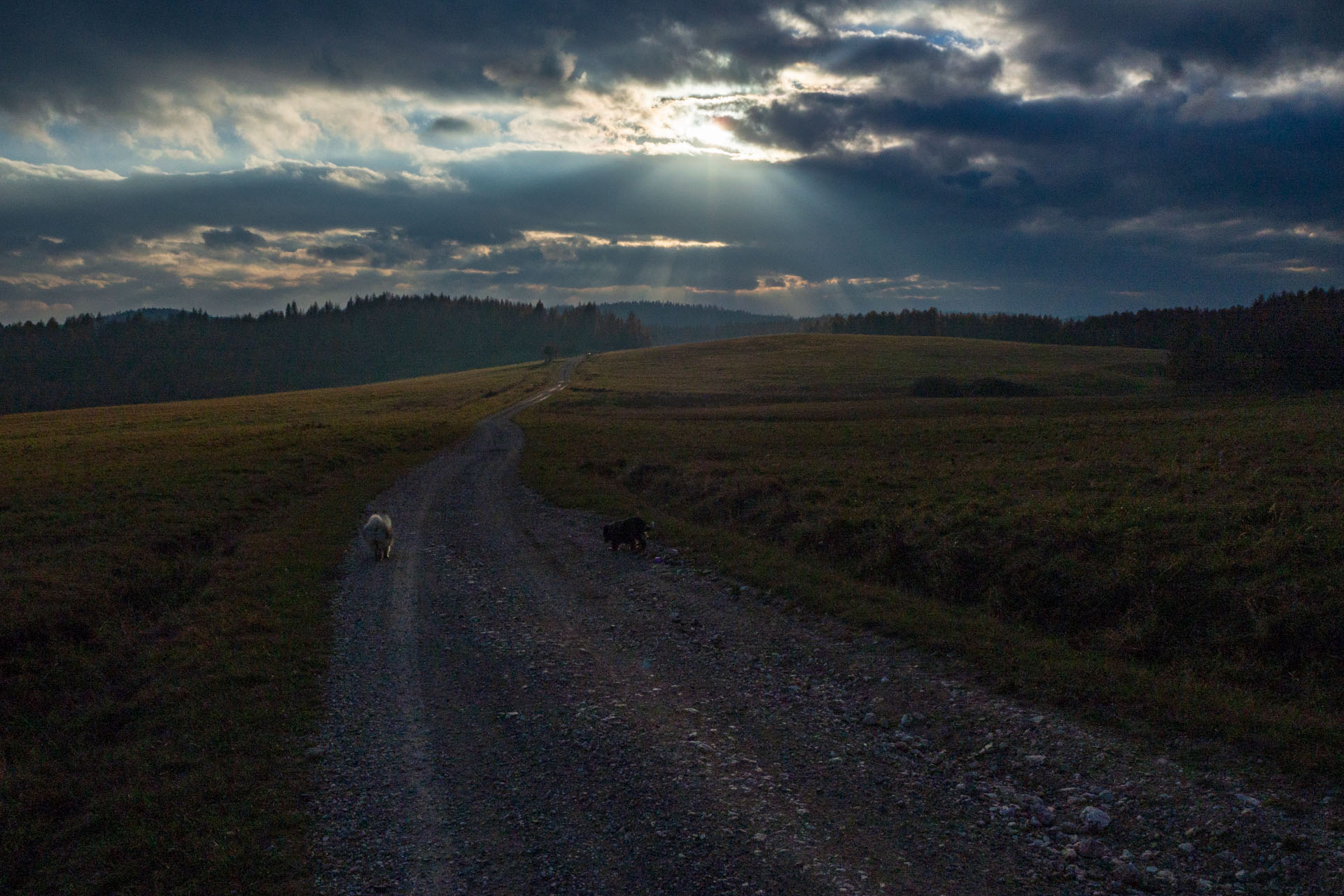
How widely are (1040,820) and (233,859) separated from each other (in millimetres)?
7613

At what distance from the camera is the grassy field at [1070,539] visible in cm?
877

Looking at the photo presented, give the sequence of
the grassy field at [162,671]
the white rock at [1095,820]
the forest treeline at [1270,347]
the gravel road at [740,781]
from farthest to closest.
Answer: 1. the forest treeline at [1270,347]
2. the grassy field at [162,671]
3. the white rock at [1095,820]
4. the gravel road at [740,781]

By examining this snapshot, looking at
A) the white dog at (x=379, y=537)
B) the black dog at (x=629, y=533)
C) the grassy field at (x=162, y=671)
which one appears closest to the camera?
the grassy field at (x=162, y=671)

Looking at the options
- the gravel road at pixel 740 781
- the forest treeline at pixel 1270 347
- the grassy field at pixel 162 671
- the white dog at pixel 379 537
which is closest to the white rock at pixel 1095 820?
the gravel road at pixel 740 781

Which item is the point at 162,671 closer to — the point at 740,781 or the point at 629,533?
the point at 629,533

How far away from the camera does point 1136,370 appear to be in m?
88.2

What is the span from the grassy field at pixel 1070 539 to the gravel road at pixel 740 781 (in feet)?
3.84

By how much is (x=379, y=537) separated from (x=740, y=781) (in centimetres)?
1327

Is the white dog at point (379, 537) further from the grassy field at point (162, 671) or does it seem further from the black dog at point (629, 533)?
the black dog at point (629, 533)

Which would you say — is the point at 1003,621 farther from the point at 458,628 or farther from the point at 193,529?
the point at 193,529

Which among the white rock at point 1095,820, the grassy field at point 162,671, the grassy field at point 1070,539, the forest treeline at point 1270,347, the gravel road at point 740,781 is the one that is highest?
the forest treeline at point 1270,347

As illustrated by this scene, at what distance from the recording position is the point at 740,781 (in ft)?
23.7

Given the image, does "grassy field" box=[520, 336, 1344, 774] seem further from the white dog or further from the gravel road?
the white dog

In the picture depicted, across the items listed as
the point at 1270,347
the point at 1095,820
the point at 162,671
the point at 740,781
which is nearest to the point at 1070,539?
the point at 1095,820
